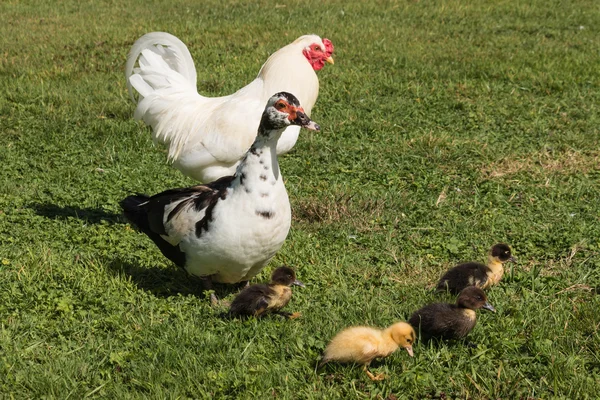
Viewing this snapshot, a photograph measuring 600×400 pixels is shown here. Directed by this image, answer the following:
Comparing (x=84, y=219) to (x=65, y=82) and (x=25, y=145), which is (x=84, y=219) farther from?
(x=65, y=82)

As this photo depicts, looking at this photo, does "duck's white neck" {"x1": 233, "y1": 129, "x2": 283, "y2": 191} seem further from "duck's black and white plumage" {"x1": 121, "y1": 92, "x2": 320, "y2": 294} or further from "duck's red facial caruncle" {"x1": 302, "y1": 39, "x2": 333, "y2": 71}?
"duck's red facial caruncle" {"x1": 302, "y1": 39, "x2": 333, "y2": 71}

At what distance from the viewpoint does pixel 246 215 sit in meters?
4.82

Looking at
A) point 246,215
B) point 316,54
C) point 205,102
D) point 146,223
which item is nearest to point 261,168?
point 246,215

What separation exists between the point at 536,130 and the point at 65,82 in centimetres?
655

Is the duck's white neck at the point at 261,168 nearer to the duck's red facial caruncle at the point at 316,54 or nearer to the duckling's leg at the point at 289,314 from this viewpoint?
the duckling's leg at the point at 289,314

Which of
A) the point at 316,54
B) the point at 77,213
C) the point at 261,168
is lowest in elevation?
the point at 77,213

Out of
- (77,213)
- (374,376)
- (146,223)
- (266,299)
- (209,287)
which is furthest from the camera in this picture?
(77,213)

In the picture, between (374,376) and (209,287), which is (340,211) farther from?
(374,376)

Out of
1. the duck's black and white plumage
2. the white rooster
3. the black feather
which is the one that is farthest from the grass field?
the white rooster

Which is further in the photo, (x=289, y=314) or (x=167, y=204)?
(x=167, y=204)

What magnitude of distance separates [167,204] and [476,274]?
2.27 m

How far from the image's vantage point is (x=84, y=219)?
663cm

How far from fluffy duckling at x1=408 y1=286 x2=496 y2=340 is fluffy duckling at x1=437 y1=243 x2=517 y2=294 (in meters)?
0.41

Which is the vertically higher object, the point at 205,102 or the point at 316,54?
the point at 316,54
